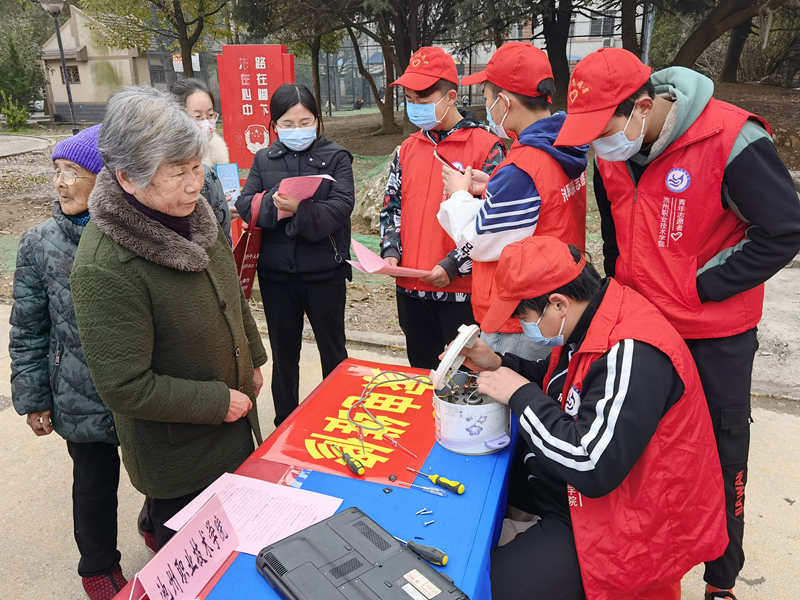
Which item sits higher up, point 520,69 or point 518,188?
point 520,69

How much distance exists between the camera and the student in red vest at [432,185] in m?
2.70

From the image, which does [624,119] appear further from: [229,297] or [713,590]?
[713,590]

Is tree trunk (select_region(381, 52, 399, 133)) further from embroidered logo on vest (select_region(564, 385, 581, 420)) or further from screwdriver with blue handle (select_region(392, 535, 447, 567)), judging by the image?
screwdriver with blue handle (select_region(392, 535, 447, 567))

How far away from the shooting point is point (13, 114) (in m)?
22.0

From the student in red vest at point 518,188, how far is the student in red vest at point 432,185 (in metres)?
0.32

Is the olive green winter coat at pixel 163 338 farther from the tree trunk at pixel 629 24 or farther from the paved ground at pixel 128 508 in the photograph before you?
the tree trunk at pixel 629 24

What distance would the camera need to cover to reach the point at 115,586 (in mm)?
2148

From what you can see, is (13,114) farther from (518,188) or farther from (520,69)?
(518,188)

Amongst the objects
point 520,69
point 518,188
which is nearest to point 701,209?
point 518,188

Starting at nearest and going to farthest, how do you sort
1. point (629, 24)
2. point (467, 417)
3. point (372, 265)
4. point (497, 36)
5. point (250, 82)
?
point (467, 417), point (372, 265), point (250, 82), point (629, 24), point (497, 36)

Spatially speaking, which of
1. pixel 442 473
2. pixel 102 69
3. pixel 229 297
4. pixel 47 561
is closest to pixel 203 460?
pixel 229 297

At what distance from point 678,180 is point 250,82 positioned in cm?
509

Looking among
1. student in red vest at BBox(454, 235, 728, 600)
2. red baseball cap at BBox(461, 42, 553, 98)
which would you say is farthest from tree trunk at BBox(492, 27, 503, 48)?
student in red vest at BBox(454, 235, 728, 600)

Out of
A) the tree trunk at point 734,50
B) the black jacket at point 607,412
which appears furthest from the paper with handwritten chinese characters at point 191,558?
the tree trunk at point 734,50
